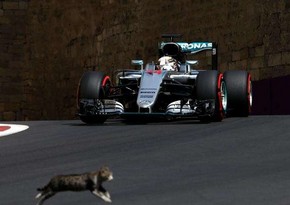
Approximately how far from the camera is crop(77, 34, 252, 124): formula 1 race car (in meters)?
12.5

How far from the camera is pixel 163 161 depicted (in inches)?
353

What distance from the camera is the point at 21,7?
34.5 meters

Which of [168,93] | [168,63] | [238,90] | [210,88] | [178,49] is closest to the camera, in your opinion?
[210,88]

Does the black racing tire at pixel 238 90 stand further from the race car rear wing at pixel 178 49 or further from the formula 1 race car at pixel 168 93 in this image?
the race car rear wing at pixel 178 49

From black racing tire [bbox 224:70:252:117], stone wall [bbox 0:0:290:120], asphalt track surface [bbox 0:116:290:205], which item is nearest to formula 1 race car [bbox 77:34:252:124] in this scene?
black racing tire [bbox 224:70:252:117]

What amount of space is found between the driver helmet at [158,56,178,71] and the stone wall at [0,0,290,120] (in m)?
6.46

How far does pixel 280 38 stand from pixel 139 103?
8.36 m

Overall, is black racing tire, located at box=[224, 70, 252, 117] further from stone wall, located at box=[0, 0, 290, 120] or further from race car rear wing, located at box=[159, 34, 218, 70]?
stone wall, located at box=[0, 0, 290, 120]

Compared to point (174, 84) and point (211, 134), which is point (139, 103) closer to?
Answer: point (174, 84)

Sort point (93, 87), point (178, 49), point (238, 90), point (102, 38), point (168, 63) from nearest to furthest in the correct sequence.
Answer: point (93, 87)
point (238, 90)
point (168, 63)
point (178, 49)
point (102, 38)

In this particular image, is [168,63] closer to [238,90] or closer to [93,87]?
[238,90]

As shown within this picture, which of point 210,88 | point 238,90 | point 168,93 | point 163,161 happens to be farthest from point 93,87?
point 163,161

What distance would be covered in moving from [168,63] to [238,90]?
3.73ft


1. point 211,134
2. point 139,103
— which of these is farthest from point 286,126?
point 139,103
